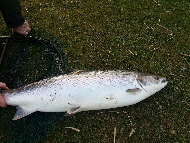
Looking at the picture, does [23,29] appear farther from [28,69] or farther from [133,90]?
[133,90]

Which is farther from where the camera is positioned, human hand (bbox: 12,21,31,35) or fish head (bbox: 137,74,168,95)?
human hand (bbox: 12,21,31,35)

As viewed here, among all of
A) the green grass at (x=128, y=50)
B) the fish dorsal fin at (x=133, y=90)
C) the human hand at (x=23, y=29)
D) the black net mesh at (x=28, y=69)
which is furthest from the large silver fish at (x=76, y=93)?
the human hand at (x=23, y=29)

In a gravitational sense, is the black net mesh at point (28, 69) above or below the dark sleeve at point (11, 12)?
below

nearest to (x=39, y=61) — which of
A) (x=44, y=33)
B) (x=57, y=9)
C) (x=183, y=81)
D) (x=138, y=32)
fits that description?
(x=44, y=33)

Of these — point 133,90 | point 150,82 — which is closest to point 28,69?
point 133,90

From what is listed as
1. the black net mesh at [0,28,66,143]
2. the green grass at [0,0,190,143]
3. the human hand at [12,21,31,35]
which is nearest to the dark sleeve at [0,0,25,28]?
the human hand at [12,21,31,35]

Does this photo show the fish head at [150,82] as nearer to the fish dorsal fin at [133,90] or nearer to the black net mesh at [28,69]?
the fish dorsal fin at [133,90]

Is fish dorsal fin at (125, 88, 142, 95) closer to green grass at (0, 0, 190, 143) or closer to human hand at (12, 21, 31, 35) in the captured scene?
green grass at (0, 0, 190, 143)
